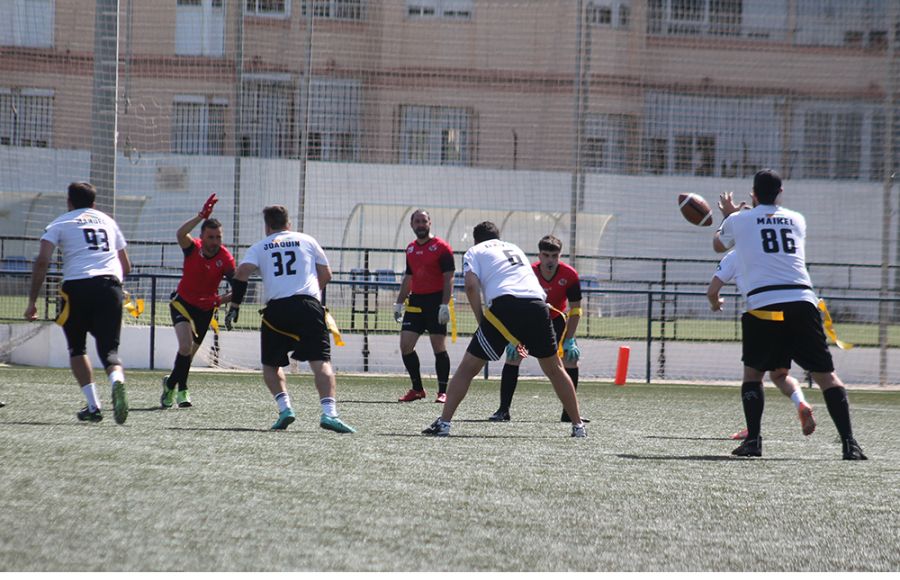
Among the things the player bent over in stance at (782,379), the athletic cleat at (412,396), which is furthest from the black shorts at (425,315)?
the player bent over in stance at (782,379)

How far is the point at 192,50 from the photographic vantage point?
20.1 meters

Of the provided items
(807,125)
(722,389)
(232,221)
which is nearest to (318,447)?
(722,389)

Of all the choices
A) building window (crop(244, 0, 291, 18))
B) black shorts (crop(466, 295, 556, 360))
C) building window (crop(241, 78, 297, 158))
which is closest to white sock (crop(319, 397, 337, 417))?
black shorts (crop(466, 295, 556, 360))

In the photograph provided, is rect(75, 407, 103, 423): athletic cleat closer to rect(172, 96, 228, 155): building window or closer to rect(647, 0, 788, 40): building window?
rect(172, 96, 228, 155): building window

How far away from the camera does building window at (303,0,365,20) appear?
1998cm

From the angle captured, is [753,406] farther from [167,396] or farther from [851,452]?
[167,396]

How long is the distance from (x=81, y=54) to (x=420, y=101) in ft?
17.3

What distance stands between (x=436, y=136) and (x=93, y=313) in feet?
41.3

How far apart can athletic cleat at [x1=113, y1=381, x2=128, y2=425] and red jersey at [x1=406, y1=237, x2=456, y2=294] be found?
488 centimetres

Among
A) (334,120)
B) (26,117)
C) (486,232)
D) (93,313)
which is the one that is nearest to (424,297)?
(486,232)

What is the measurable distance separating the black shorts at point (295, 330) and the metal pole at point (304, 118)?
31.6ft

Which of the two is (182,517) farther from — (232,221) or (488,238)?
(232,221)

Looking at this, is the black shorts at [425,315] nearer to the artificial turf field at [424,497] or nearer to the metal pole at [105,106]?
the artificial turf field at [424,497]

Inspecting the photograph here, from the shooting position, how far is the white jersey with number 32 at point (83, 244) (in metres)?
9.40
